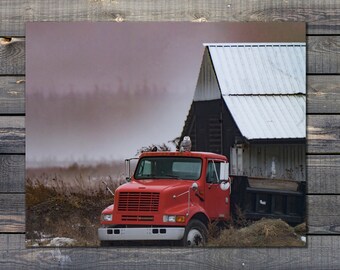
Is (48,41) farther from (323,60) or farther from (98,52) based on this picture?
(323,60)

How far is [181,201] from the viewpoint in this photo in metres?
7.06

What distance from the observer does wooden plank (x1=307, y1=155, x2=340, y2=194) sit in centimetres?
709

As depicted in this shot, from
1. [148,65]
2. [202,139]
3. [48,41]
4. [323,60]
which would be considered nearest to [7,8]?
[48,41]

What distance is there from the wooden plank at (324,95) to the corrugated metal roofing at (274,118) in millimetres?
61

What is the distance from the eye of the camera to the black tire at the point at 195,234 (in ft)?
23.2

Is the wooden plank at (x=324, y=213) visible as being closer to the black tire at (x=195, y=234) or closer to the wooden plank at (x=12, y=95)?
the black tire at (x=195, y=234)

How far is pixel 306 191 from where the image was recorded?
7.10m

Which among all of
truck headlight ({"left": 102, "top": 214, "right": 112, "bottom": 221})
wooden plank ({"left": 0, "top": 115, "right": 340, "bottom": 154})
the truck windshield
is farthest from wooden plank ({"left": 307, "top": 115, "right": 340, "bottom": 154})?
truck headlight ({"left": 102, "top": 214, "right": 112, "bottom": 221})

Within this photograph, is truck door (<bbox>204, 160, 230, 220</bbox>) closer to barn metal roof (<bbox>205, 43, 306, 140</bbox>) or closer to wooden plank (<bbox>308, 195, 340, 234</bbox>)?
barn metal roof (<bbox>205, 43, 306, 140</bbox>)

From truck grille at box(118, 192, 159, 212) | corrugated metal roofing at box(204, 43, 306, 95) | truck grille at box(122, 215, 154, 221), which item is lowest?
truck grille at box(122, 215, 154, 221)

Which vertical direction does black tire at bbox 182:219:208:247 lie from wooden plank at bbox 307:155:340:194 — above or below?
below

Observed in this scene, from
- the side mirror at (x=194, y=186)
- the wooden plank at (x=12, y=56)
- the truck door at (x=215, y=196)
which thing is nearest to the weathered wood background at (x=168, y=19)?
the wooden plank at (x=12, y=56)

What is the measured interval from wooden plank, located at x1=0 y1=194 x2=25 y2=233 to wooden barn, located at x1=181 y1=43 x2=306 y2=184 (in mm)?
1098

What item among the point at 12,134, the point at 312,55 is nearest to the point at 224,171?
the point at 312,55
